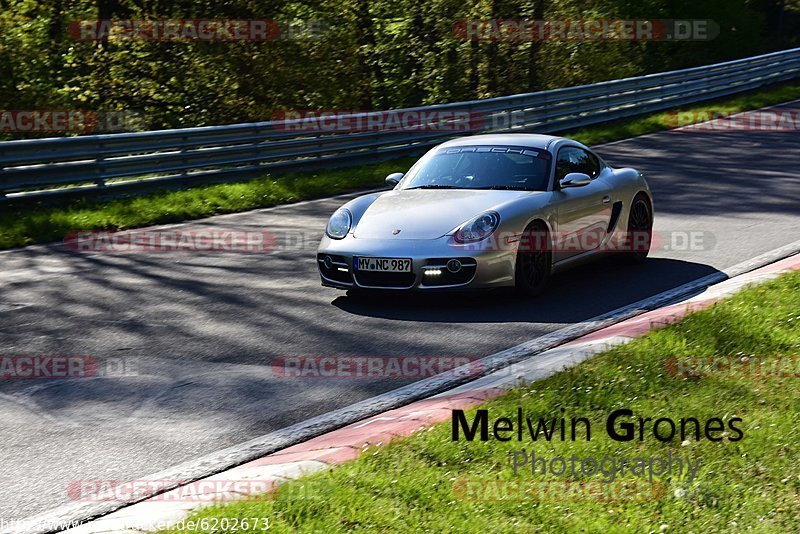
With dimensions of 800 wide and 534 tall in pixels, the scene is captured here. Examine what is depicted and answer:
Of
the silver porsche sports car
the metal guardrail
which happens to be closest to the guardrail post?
the metal guardrail

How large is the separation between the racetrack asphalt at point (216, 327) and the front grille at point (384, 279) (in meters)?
0.21

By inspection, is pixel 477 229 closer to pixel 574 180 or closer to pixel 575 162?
pixel 574 180

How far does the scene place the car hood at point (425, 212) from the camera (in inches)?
356

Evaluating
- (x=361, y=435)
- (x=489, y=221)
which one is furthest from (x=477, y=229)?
(x=361, y=435)

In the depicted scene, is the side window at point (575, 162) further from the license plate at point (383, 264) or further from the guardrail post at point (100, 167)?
the guardrail post at point (100, 167)

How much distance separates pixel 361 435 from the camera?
5641mm

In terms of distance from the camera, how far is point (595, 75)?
32688 millimetres

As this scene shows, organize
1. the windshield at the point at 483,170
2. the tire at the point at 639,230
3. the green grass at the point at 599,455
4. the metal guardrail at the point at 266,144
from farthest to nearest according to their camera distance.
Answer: the metal guardrail at the point at 266,144 → the tire at the point at 639,230 → the windshield at the point at 483,170 → the green grass at the point at 599,455

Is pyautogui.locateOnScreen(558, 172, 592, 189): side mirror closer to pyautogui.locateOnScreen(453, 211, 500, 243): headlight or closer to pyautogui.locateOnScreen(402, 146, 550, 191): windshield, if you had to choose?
pyautogui.locateOnScreen(402, 146, 550, 191): windshield

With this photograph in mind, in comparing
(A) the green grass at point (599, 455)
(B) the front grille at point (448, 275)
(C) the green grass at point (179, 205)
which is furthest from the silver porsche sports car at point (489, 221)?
(C) the green grass at point (179, 205)

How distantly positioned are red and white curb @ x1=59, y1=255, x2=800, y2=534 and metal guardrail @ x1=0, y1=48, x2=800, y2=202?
893cm

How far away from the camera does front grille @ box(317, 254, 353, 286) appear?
9.14m

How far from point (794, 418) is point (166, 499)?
3.09m

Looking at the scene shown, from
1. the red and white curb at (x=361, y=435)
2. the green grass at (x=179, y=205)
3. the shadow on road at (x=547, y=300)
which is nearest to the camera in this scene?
the red and white curb at (x=361, y=435)
